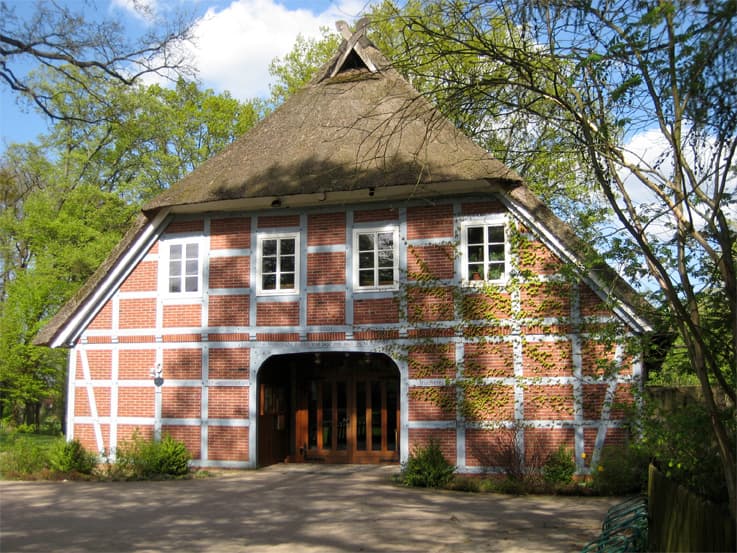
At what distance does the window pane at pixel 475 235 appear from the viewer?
14.0 meters

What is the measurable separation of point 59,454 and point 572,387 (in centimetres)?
962

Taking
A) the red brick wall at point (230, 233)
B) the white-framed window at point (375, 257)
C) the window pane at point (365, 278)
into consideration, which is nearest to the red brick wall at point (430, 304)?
the white-framed window at point (375, 257)

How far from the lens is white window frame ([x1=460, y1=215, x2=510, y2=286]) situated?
45.1 feet

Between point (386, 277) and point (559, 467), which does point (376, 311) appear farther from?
point (559, 467)

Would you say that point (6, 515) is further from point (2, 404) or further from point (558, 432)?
point (2, 404)

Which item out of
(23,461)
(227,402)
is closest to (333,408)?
(227,402)

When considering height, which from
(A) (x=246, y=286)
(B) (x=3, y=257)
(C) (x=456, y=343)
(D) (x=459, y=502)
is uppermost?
(B) (x=3, y=257)

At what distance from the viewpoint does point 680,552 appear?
5.16 meters

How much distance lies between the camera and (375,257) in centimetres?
1447

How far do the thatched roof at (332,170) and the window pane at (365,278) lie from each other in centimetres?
137

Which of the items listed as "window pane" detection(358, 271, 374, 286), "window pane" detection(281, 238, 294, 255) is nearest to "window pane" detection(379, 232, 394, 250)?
"window pane" detection(358, 271, 374, 286)

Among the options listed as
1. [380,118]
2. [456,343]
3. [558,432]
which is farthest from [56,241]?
[558,432]

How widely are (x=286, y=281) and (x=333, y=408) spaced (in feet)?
10.3

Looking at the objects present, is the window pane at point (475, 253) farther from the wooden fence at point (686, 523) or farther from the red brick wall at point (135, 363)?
the wooden fence at point (686, 523)
